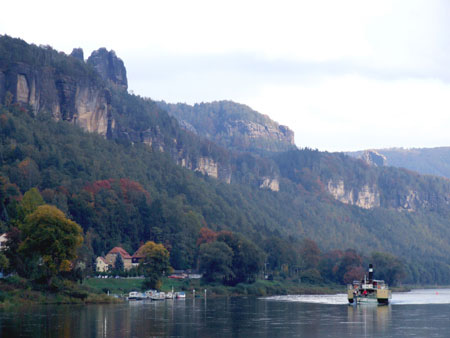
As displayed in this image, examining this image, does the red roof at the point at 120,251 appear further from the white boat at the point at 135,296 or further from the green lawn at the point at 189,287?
the white boat at the point at 135,296

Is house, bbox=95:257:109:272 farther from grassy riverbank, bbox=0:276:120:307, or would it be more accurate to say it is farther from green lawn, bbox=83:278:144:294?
grassy riverbank, bbox=0:276:120:307

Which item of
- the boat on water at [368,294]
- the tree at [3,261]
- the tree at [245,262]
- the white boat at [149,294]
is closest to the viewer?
the tree at [3,261]

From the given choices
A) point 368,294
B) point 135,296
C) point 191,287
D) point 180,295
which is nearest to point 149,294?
point 135,296

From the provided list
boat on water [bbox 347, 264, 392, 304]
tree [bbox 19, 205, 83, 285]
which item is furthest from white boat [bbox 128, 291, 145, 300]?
boat on water [bbox 347, 264, 392, 304]

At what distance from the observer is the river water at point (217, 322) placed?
270ft

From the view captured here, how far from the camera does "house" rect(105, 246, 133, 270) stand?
176225mm

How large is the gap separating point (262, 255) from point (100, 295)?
2538 inches

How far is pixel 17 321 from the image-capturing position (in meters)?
89.8

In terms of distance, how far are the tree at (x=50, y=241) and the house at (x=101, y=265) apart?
43.3 meters

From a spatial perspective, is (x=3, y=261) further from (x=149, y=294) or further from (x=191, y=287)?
(x=191, y=287)

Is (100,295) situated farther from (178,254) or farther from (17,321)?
(178,254)

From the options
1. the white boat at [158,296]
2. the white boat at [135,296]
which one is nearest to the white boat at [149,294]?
the white boat at [158,296]

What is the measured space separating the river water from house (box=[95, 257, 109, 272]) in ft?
158

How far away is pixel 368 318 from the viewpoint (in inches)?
4218
